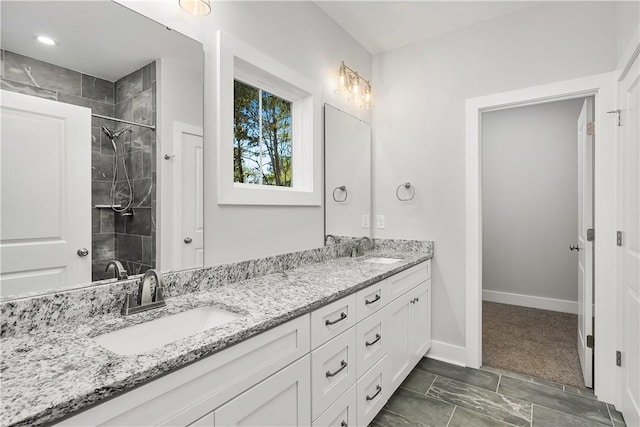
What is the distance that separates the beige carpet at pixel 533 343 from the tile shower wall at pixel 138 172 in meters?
2.58

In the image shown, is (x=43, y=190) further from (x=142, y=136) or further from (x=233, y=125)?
(x=233, y=125)

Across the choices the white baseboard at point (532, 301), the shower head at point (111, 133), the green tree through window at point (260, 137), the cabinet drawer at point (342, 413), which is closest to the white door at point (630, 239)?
the cabinet drawer at point (342, 413)

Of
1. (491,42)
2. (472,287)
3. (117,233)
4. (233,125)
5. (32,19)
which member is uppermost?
(491,42)

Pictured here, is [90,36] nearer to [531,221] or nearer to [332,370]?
[332,370]

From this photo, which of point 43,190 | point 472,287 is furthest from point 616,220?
point 43,190

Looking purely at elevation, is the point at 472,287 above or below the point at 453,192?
below

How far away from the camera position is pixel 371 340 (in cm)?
173

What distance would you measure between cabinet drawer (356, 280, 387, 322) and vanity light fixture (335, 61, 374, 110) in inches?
60.6

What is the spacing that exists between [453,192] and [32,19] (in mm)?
2561

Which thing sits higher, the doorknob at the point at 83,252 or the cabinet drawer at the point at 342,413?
the doorknob at the point at 83,252

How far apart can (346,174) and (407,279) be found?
938 millimetres

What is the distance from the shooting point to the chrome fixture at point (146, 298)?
1180mm

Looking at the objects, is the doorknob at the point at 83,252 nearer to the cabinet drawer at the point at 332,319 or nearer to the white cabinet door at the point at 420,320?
the cabinet drawer at the point at 332,319

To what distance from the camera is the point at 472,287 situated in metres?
2.51
